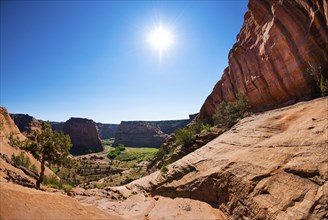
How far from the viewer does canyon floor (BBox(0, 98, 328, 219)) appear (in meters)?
7.08

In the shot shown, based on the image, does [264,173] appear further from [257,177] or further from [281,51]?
[281,51]

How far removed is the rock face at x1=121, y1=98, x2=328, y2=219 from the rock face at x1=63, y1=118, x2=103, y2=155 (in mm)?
145833

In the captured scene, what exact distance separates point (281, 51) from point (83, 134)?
150 meters

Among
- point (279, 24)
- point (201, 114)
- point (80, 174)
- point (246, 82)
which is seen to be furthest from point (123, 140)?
point (279, 24)

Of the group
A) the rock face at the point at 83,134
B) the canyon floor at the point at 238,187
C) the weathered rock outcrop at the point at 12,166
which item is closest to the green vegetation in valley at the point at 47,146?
the weathered rock outcrop at the point at 12,166

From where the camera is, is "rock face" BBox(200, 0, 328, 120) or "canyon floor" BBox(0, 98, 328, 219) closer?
"canyon floor" BBox(0, 98, 328, 219)

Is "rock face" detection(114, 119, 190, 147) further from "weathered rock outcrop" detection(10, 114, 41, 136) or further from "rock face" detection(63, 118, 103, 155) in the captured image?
"weathered rock outcrop" detection(10, 114, 41, 136)

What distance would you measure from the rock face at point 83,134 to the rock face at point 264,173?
145833 mm

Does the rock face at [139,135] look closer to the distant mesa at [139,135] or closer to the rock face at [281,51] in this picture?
the distant mesa at [139,135]

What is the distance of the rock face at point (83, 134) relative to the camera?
497 feet

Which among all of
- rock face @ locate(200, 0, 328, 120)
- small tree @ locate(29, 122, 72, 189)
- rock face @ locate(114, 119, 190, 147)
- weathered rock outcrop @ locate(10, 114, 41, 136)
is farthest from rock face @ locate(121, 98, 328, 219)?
rock face @ locate(114, 119, 190, 147)

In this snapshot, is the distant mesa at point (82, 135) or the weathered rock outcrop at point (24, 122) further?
the distant mesa at point (82, 135)

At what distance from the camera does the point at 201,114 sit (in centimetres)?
6544

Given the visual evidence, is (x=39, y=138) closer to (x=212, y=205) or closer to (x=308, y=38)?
(x=212, y=205)
